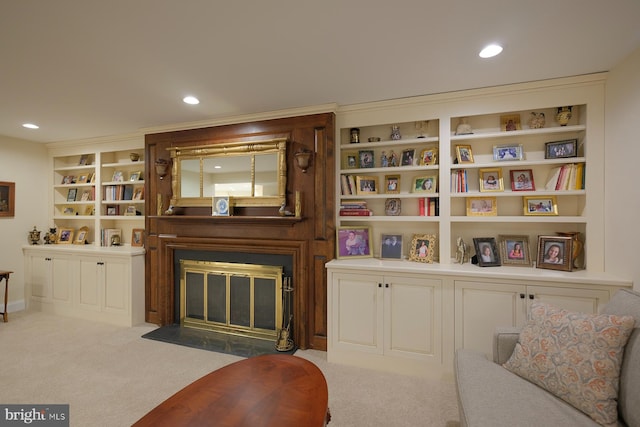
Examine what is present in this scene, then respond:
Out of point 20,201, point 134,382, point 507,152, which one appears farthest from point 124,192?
point 507,152

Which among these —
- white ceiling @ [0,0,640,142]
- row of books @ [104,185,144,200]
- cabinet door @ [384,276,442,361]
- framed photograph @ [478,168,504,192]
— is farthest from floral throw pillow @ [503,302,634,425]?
row of books @ [104,185,144,200]

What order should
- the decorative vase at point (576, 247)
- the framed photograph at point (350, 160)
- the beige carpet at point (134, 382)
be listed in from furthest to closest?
the framed photograph at point (350, 160) → the decorative vase at point (576, 247) → the beige carpet at point (134, 382)

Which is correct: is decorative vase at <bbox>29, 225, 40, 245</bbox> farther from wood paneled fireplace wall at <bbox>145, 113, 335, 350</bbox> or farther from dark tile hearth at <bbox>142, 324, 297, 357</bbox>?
dark tile hearth at <bbox>142, 324, 297, 357</bbox>

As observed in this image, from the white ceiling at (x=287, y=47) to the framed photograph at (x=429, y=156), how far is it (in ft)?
1.80

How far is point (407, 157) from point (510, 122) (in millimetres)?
956

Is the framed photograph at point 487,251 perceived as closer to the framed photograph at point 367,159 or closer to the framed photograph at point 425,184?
the framed photograph at point 425,184

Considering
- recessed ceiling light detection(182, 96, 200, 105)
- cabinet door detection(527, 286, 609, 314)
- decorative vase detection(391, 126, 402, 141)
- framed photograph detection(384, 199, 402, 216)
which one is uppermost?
recessed ceiling light detection(182, 96, 200, 105)

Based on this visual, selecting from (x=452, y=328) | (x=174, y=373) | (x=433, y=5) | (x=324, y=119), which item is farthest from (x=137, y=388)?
(x=433, y=5)

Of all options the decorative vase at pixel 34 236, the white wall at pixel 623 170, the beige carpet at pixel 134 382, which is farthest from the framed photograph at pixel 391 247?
the decorative vase at pixel 34 236

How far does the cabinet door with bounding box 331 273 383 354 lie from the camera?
8.62 ft

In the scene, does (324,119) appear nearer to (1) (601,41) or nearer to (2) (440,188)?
(2) (440,188)

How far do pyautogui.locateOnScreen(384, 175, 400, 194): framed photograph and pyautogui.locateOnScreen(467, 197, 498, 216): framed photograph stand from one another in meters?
0.69

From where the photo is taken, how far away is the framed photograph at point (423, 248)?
2.81 m

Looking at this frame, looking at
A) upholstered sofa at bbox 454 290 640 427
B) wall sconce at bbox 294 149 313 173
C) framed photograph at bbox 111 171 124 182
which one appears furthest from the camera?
framed photograph at bbox 111 171 124 182
